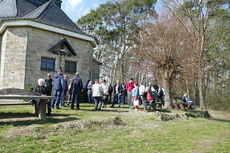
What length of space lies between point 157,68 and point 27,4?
14.3m

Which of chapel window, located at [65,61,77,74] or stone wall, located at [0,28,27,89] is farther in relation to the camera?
chapel window, located at [65,61,77,74]

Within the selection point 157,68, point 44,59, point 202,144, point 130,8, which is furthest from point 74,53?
point 202,144

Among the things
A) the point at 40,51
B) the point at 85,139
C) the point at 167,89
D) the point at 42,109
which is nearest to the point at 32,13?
the point at 40,51

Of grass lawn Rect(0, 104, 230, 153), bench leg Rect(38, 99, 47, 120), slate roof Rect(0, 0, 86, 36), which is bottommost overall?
grass lawn Rect(0, 104, 230, 153)

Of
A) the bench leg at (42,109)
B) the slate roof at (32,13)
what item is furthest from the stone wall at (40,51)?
the bench leg at (42,109)

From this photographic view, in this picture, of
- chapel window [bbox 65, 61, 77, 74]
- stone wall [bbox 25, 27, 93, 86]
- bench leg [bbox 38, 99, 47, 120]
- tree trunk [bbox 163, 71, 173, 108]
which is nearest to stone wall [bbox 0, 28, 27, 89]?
stone wall [bbox 25, 27, 93, 86]

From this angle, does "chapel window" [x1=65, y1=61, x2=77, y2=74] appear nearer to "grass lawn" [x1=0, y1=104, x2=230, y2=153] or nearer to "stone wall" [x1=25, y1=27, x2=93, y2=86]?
"stone wall" [x1=25, y1=27, x2=93, y2=86]

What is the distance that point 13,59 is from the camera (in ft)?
45.6

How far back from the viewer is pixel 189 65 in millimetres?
13852

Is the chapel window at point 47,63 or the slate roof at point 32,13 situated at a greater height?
the slate roof at point 32,13

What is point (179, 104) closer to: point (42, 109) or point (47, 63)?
point (47, 63)

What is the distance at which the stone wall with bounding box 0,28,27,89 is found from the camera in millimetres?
13664

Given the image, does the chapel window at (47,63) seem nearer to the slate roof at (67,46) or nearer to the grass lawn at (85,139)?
the slate roof at (67,46)

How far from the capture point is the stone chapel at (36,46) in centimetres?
1381
